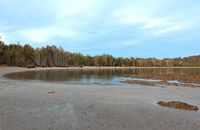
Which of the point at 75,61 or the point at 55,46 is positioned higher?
the point at 55,46

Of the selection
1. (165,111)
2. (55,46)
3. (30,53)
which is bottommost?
(165,111)

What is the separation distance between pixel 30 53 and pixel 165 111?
104124 millimetres

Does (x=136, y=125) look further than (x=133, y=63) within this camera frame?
No

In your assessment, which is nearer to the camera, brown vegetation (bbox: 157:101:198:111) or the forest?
brown vegetation (bbox: 157:101:198:111)

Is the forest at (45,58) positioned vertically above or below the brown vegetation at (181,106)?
above

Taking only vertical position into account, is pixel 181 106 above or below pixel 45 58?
below

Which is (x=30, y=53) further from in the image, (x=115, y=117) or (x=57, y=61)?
(x=115, y=117)

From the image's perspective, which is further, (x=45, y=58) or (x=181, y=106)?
(x=45, y=58)

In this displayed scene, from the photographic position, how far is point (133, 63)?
575ft

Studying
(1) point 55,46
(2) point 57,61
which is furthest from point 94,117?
(1) point 55,46

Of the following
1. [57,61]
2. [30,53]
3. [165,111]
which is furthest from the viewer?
[57,61]

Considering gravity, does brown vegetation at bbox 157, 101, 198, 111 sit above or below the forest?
below

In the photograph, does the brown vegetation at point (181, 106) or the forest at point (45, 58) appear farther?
the forest at point (45, 58)

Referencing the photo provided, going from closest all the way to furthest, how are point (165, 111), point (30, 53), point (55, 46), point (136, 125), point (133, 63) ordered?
point (136, 125) → point (165, 111) → point (30, 53) → point (55, 46) → point (133, 63)
